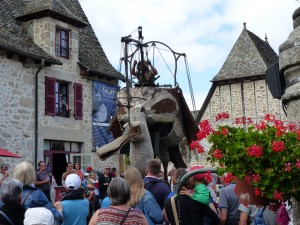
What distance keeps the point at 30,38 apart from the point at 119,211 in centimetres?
1611

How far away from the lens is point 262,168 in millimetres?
2521

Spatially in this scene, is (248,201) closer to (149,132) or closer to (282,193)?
(282,193)

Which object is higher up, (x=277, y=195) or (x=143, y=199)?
(x=277, y=195)

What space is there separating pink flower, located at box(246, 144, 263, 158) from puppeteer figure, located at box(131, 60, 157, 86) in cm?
473

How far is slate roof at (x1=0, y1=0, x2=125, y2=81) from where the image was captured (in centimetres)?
1758

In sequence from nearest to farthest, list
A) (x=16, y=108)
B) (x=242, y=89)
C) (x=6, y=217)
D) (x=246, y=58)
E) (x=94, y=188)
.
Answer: (x=6, y=217)
(x=94, y=188)
(x=16, y=108)
(x=242, y=89)
(x=246, y=58)

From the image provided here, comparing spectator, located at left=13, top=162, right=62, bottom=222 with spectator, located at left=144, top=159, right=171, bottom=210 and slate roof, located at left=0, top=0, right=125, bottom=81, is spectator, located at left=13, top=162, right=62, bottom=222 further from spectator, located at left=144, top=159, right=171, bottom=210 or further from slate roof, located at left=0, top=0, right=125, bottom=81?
slate roof, located at left=0, top=0, right=125, bottom=81

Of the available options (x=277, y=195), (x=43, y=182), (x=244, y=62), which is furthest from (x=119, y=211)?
(x=244, y=62)

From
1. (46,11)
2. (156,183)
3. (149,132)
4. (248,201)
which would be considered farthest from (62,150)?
(248,201)

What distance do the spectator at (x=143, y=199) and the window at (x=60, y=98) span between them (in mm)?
13906

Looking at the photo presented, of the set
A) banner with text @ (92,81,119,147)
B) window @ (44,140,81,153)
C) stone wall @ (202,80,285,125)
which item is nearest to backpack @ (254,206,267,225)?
window @ (44,140,81,153)

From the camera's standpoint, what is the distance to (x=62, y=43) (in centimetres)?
1947

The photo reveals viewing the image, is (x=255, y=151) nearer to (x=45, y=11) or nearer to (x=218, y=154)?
(x=218, y=154)

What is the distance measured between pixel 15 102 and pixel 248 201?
1525cm
